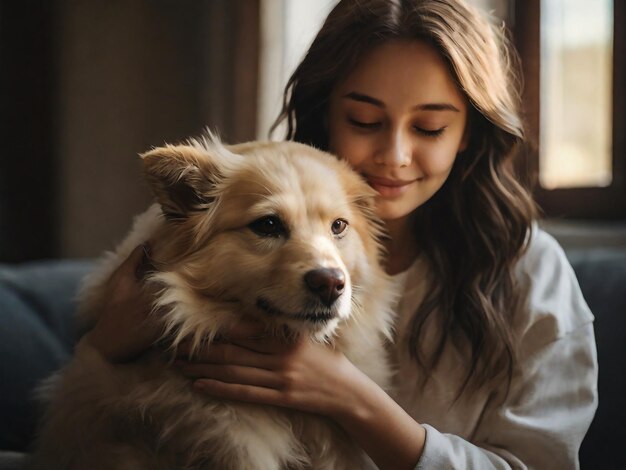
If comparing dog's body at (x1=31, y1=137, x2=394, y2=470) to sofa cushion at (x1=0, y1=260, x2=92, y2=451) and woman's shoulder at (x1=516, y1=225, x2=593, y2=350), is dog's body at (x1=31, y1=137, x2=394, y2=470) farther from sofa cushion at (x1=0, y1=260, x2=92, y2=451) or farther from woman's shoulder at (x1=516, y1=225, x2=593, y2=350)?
sofa cushion at (x1=0, y1=260, x2=92, y2=451)

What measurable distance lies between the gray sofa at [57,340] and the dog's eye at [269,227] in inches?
26.1

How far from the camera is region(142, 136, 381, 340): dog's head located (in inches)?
48.9

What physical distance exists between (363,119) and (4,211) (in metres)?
3.33

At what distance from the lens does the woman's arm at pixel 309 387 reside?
4.16ft

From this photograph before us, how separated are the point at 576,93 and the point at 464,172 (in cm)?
115

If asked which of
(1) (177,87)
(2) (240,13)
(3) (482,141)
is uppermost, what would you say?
(2) (240,13)

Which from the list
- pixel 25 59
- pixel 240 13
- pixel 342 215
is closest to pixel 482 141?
pixel 342 215

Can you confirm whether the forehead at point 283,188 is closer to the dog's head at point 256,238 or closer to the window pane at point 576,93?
the dog's head at point 256,238

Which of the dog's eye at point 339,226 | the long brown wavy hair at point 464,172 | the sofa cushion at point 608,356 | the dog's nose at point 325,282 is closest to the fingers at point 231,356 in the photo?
the dog's nose at point 325,282

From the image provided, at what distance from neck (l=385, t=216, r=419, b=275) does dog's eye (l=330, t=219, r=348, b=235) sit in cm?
33

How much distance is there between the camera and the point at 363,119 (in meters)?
1.56

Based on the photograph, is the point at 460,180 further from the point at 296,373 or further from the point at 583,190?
the point at 583,190

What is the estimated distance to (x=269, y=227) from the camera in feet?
4.34

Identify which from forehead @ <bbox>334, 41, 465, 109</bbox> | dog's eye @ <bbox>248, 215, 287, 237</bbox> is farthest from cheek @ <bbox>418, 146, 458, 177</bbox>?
dog's eye @ <bbox>248, 215, 287, 237</bbox>
